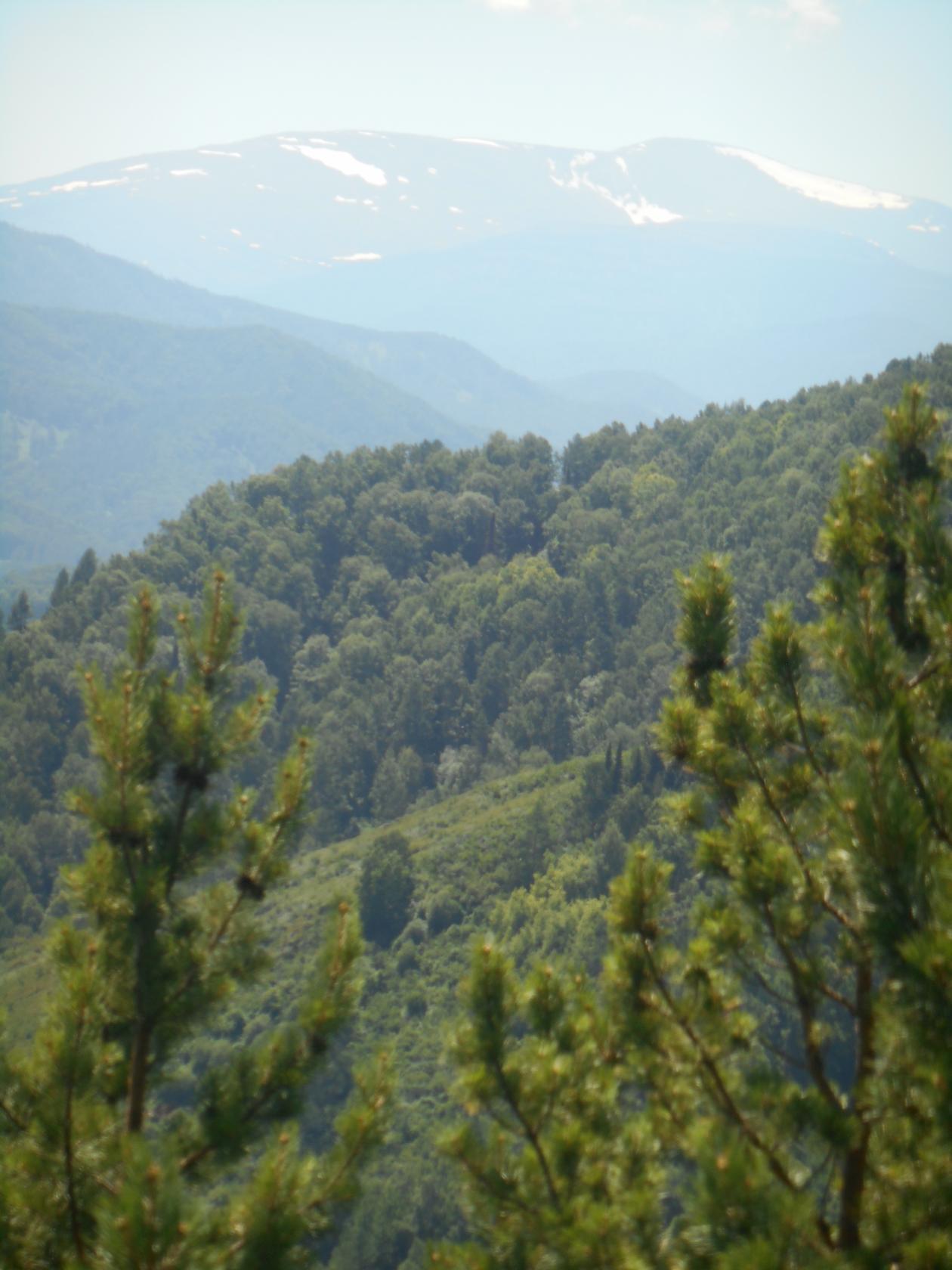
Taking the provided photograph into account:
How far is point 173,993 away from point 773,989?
8.46 feet

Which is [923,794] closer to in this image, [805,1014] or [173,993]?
[805,1014]

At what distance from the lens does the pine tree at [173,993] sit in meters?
3.98

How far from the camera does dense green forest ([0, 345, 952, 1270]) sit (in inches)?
1734

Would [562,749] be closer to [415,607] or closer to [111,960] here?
[415,607]

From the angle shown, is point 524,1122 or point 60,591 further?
point 60,591

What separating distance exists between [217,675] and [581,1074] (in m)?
2.42

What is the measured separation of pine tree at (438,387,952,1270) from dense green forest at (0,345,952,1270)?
28.5m

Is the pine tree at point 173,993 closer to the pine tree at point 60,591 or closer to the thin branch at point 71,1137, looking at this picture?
the thin branch at point 71,1137

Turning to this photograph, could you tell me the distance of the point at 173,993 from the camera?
4953 mm

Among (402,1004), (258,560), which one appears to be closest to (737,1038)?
(402,1004)

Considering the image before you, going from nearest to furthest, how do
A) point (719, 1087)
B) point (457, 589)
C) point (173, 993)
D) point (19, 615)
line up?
point (719, 1087) → point (173, 993) → point (19, 615) → point (457, 589)

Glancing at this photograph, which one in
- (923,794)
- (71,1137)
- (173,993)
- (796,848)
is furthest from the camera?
(173,993)

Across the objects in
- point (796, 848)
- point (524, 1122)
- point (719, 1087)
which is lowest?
point (524, 1122)

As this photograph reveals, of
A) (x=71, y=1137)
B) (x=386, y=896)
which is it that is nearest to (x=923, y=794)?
(x=71, y=1137)
